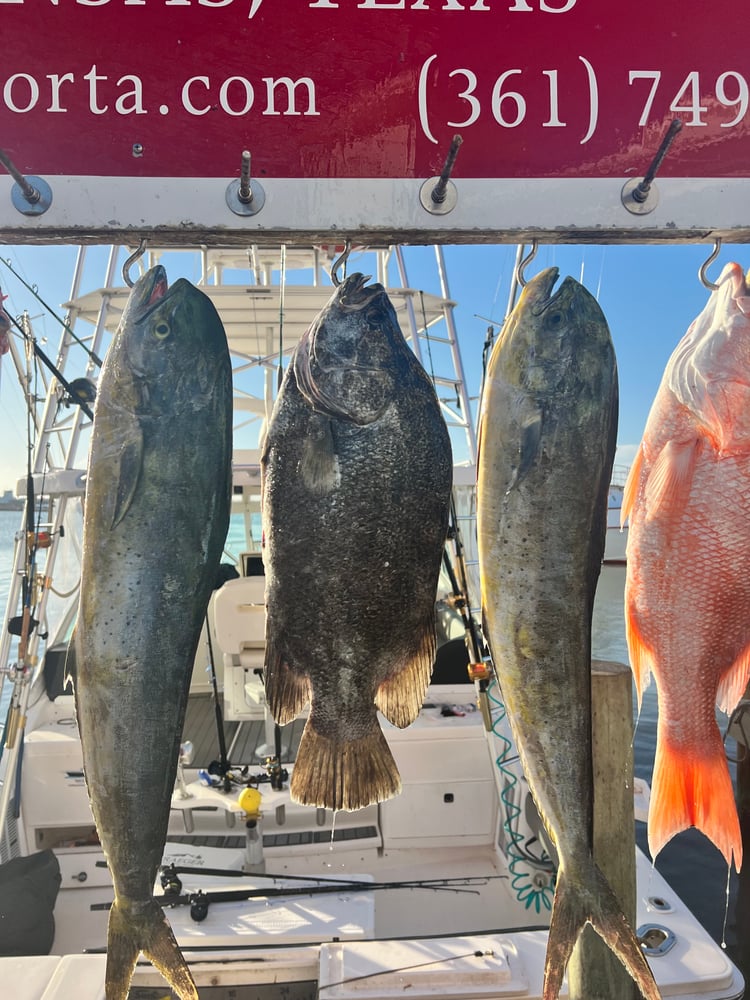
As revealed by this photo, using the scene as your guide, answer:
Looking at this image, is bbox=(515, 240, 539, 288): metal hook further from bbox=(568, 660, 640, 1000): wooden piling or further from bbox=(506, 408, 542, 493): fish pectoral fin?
bbox=(568, 660, 640, 1000): wooden piling

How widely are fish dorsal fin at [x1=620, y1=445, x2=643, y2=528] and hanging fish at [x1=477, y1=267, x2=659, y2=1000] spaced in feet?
0.74

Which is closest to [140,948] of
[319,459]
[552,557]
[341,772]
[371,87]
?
[341,772]

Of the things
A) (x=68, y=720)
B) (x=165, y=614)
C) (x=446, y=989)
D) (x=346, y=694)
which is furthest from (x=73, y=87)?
(x=68, y=720)

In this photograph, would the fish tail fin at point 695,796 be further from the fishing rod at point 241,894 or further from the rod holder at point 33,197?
the fishing rod at point 241,894

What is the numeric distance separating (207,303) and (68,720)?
558 centimetres

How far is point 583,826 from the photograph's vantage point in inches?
62.9

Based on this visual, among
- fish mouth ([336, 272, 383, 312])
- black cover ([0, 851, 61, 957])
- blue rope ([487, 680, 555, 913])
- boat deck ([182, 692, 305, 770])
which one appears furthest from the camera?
boat deck ([182, 692, 305, 770])

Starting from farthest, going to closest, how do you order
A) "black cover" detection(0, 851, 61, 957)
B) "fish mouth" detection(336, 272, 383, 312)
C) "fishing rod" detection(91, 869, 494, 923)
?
"black cover" detection(0, 851, 61, 957), "fishing rod" detection(91, 869, 494, 923), "fish mouth" detection(336, 272, 383, 312)

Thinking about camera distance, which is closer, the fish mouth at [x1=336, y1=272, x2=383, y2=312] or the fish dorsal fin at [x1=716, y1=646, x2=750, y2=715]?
the fish mouth at [x1=336, y1=272, x2=383, y2=312]

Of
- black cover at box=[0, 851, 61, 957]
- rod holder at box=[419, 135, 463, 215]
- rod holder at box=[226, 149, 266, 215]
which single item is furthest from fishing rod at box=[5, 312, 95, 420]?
black cover at box=[0, 851, 61, 957]

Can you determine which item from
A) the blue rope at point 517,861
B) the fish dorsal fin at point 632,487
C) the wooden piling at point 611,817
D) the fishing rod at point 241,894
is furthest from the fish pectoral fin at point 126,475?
the blue rope at point 517,861

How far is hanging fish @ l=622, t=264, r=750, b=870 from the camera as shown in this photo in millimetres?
1676

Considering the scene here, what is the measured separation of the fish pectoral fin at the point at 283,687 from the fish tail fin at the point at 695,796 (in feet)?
2.83

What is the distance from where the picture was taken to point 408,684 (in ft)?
5.25
